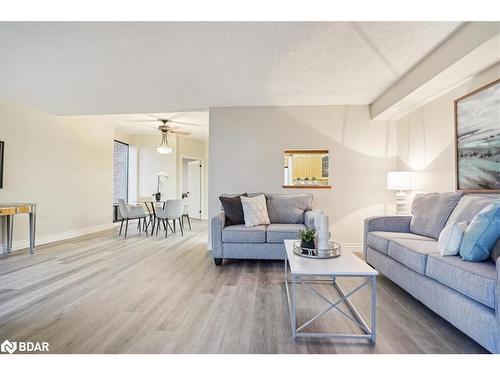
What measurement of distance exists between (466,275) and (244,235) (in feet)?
7.52

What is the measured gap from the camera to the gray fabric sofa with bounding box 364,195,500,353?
1.51 meters

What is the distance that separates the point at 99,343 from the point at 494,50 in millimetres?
3696

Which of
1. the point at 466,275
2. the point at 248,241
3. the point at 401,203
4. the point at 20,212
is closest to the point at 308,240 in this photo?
the point at 466,275

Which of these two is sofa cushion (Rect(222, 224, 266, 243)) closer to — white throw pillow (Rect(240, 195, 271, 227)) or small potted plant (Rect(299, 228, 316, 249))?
white throw pillow (Rect(240, 195, 271, 227))

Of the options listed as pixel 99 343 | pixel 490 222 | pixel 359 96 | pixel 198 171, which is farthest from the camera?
pixel 198 171

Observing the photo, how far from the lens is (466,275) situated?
167 cm

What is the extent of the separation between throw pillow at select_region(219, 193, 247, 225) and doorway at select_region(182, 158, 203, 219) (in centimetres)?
527

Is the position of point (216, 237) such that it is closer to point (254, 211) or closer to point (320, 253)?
point (254, 211)

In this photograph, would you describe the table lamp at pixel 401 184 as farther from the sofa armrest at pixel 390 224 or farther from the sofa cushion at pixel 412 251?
the sofa cushion at pixel 412 251

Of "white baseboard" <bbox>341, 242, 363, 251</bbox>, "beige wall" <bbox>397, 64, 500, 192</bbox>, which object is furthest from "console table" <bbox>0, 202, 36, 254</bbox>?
"beige wall" <bbox>397, 64, 500, 192</bbox>

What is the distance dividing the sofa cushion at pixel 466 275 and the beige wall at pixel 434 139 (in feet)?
5.11

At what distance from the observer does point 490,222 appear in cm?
181
